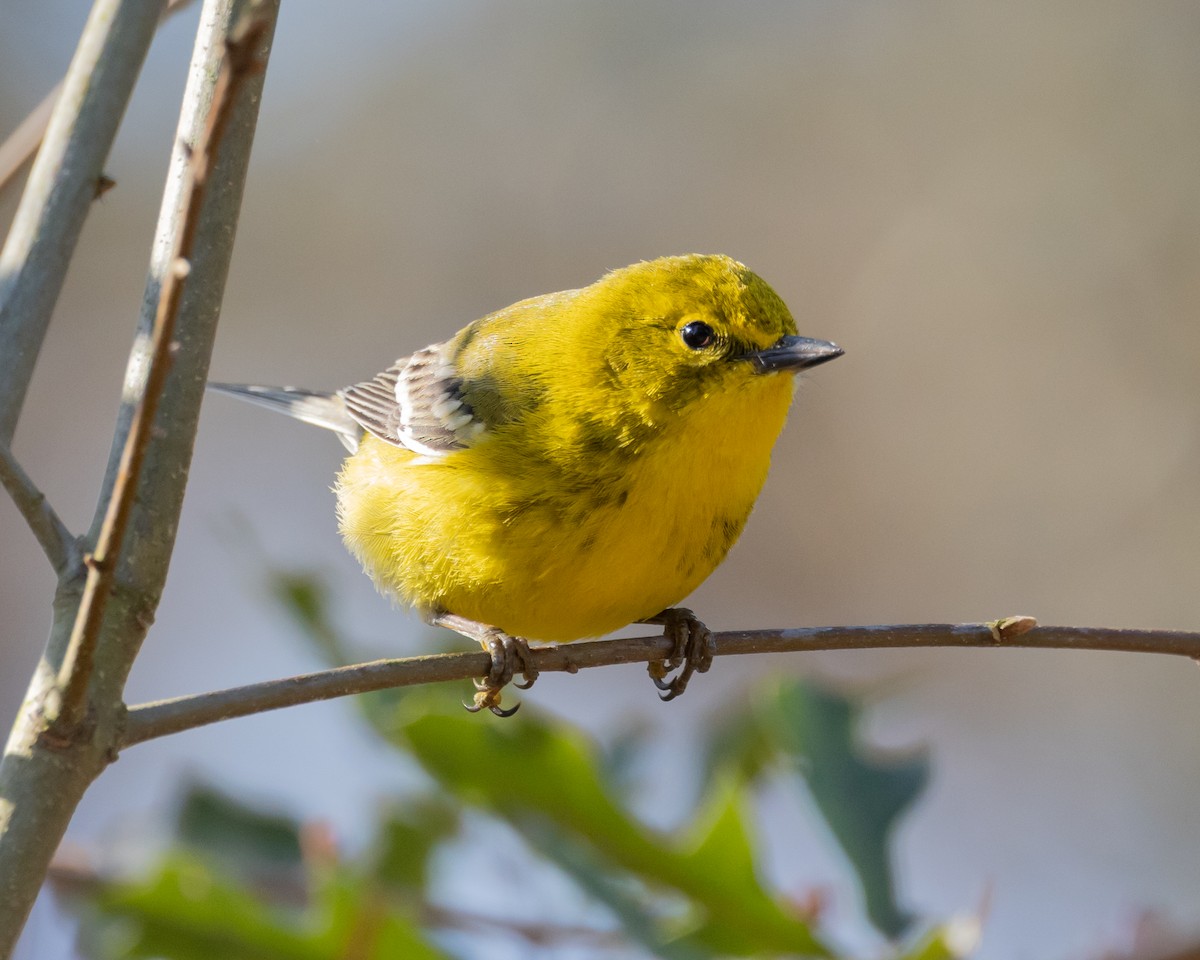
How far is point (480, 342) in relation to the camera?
447 centimetres

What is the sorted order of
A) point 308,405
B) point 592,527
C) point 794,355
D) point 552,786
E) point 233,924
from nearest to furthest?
point 233,924
point 552,786
point 592,527
point 794,355
point 308,405

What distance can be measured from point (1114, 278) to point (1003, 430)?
45.8 inches

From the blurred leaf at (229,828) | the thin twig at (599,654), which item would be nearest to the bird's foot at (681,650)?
the thin twig at (599,654)

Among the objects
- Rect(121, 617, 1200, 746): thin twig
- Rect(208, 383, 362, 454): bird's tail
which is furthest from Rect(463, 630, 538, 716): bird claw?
Rect(208, 383, 362, 454): bird's tail

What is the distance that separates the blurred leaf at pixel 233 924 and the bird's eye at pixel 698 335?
1854 mm

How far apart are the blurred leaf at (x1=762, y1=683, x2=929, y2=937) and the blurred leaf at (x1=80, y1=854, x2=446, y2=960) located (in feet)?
2.71

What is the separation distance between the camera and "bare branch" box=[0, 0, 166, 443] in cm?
201

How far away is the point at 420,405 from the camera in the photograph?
14.4 ft

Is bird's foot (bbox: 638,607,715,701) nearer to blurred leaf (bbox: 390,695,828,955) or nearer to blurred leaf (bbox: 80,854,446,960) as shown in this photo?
blurred leaf (bbox: 390,695,828,955)

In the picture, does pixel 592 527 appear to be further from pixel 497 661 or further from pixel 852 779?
pixel 852 779

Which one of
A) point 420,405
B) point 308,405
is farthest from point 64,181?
point 308,405

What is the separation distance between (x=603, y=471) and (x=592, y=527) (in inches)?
6.2

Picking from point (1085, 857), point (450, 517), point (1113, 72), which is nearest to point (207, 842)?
point (450, 517)

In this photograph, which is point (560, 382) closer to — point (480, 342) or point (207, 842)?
point (480, 342)
